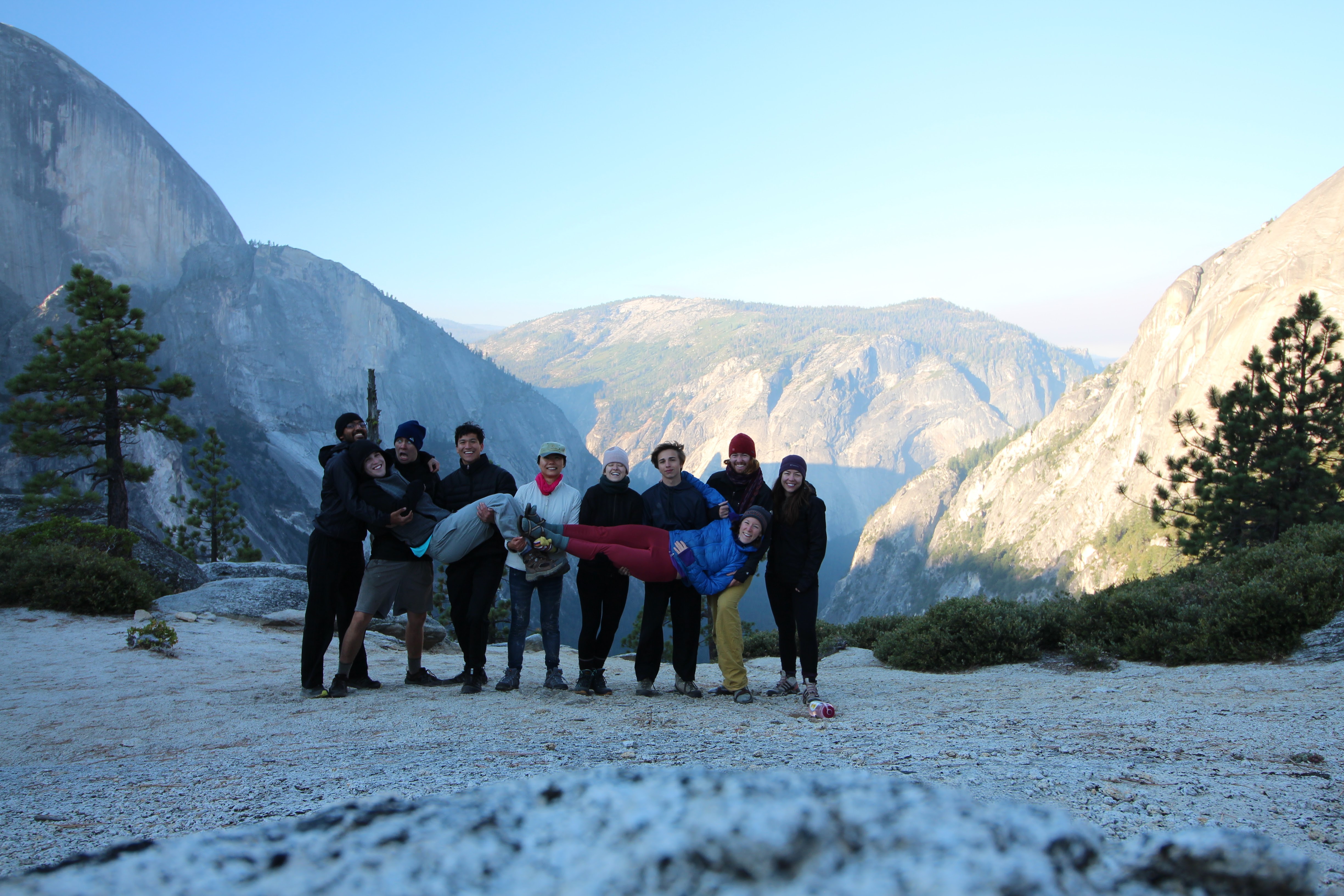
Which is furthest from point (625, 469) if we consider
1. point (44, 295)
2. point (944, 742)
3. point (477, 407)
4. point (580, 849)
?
point (477, 407)

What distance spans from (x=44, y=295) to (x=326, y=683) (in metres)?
75.9

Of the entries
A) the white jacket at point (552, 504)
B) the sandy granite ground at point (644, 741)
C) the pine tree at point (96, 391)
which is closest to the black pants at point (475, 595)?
the white jacket at point (552, 504)

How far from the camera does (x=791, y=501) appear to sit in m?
7.01

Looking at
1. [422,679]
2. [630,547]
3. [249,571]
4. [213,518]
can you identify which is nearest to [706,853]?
[630,547]

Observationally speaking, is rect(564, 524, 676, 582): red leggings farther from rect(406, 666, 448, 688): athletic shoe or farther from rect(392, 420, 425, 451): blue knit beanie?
rect(406, 666, 448, 688): athletic shoe

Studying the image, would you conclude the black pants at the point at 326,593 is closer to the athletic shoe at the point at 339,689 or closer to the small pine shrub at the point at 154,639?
the athletic shoe at the point at 339,689

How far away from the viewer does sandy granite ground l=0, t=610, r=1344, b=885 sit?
3135 millimetres

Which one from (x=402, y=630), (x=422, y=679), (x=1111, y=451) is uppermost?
(x=1111, y=451)

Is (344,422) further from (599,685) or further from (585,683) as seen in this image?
(599,685)

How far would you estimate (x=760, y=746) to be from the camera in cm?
441

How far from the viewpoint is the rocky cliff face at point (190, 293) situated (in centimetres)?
6375

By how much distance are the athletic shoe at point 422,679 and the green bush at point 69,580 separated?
6.84 m

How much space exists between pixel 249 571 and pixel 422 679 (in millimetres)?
12320

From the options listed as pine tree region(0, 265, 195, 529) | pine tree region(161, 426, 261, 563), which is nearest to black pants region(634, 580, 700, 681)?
pine tree region(0, 265, 195, 529)
